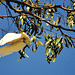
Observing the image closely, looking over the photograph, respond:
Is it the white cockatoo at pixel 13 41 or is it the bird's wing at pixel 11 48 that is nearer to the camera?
the white cockatoo at pixel 13 41

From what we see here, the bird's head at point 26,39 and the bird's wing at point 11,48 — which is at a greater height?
the bird's head at point 26,39

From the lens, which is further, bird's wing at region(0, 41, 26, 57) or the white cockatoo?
bird's wing at region(0, 41, 26, 57)

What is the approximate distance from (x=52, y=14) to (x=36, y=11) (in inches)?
7.9

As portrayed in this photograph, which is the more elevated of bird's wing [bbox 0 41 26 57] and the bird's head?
the bird's head

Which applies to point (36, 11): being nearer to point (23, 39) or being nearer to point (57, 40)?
point (57, 40)

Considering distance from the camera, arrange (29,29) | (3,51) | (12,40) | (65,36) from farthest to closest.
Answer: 1. (29,29)
2. (65,36)
3. (3,51)
4. (12,40)

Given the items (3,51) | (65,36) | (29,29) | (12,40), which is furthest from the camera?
(29,29)

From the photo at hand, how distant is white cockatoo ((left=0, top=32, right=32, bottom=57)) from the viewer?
118 centimetres

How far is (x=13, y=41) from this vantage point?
125 cm

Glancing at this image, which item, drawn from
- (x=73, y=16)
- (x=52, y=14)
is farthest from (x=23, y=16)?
(x=73, y=16)

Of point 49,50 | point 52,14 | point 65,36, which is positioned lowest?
point 49,50

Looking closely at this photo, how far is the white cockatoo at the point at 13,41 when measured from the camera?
1184 mm

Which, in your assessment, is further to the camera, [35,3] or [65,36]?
[35,3]

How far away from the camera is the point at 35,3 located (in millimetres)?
2383
